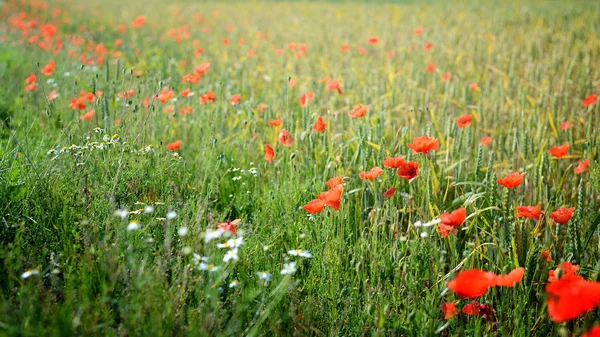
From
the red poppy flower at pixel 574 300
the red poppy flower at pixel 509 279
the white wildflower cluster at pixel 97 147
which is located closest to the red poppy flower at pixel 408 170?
the red poppy flower at pixel 509 279

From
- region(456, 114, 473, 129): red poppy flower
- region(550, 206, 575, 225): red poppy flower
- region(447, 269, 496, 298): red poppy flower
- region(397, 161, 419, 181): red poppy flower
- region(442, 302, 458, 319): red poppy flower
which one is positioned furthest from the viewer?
region(456, 114, 473, 129): red poppy flower

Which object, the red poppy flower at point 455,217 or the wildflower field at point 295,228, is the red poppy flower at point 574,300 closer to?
the wildflower field at point 295,228

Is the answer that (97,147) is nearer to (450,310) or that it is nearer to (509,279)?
(450,310)

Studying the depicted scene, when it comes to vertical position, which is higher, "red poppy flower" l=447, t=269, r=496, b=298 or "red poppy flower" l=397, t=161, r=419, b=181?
"red poppy flower" l=397, t=161, r=419, b=181

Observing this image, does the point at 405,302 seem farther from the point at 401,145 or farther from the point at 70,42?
the point at 70,42

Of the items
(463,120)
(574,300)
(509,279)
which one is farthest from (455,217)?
(463,120)

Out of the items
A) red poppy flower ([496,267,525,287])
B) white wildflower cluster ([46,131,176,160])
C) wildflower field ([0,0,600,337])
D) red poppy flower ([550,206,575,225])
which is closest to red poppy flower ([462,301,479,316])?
wildflower field ([0,0,600,337])

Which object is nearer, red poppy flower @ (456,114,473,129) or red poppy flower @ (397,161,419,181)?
red poppy flower @ (397,161,419,181)

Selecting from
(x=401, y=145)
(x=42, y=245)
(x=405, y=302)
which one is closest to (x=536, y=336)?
(x=405, y=302)

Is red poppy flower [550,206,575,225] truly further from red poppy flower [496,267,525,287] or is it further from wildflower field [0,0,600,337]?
red poppy flower [496,267,525,287]

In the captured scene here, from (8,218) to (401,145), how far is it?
5.46 feet

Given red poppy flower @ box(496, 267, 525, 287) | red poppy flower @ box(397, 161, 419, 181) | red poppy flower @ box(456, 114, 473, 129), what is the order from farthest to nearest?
red poppy flower @ box(456, 114, 473, 129) < red poppy flower @ box(397, 161, 419, 181) < red poppy flower @ box(496, 267, 525, 287)

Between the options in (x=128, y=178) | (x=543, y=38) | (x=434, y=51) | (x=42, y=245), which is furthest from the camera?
(x=543, y=38)

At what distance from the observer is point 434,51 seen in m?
5.95
